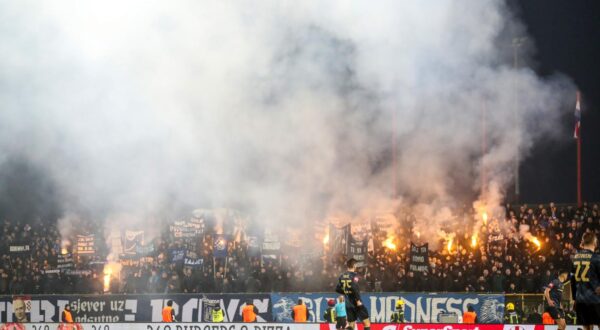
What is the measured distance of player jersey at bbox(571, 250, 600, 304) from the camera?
1195 cm

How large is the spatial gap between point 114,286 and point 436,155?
13.2 meters

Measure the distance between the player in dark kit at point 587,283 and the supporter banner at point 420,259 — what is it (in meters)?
9.75

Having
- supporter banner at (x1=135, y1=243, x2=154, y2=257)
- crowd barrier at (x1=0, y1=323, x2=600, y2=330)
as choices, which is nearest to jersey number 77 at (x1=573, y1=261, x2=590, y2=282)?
crowd barrier at (x1=0, y1=323, x2=600, y2=330)

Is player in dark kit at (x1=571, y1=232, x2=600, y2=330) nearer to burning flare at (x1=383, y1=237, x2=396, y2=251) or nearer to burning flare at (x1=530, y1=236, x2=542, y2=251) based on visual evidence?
burning flare at (x1=530, y1=236, x2=542, y2=251)

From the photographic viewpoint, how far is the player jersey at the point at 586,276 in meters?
11.9

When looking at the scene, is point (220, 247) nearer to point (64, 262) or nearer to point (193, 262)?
point (193, 262)

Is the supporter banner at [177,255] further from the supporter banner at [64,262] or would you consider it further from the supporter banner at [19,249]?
the supporter banner at [19,249]

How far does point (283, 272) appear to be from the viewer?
76.0 feet

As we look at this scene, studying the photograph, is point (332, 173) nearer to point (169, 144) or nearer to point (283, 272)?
point (283, 272)

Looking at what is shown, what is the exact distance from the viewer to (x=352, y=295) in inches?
651

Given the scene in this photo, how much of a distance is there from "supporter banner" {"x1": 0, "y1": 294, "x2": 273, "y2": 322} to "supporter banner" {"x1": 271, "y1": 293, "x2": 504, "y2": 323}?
151cm

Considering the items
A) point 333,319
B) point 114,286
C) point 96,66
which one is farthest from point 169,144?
point 114,286

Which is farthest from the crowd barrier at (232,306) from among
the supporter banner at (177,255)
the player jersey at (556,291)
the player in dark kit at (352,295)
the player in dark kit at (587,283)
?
the player in dark kit at (587,283)

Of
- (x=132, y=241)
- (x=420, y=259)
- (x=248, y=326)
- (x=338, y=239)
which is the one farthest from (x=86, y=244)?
(x=420, y=259)
